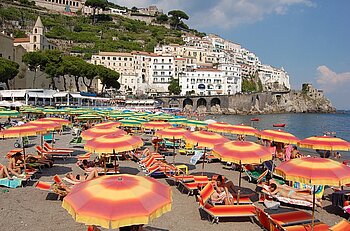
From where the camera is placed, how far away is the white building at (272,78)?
140500mm

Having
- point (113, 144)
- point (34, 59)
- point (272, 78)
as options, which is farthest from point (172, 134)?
point (272, 78)

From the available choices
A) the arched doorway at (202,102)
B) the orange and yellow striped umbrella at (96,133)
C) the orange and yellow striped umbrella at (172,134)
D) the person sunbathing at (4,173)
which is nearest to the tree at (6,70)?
the orange and yellow striped umbrella at (96,133)

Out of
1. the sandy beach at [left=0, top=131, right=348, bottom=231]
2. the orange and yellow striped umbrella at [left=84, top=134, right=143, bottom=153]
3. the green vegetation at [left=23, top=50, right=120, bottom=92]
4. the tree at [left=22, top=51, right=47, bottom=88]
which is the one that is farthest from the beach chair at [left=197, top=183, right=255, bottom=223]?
the tree at [left=22, top=51, right=47, bottom=88]

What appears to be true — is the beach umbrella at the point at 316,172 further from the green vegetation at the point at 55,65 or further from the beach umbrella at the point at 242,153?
the green vegetation at the point at 55,65

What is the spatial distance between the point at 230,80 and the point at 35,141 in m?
89.1

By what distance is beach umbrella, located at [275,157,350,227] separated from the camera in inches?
246

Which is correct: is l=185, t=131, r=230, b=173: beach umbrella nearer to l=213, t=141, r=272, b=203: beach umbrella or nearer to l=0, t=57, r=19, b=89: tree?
l=213, t=141, r=272, b=203: beach umbrella

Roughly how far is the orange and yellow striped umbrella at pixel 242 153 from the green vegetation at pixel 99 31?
101 meters

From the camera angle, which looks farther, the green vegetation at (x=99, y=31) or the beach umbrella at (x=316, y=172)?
the green vegetation at (x=99, y=31)

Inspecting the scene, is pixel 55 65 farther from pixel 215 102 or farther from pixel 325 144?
pixel 325 144

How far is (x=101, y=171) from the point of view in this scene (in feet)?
37.4

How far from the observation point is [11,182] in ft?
32.8

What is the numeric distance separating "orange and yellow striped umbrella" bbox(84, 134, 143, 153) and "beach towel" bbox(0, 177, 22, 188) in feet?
8.87

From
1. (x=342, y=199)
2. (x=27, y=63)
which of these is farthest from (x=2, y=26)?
(x=342, y=199)
